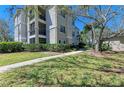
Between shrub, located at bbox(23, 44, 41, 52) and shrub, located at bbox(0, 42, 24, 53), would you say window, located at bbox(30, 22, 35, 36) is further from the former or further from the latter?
shrub, located at bbox(0, 42, 24, 53)

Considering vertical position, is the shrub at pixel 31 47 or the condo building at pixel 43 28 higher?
the condo building at pixel 43 28

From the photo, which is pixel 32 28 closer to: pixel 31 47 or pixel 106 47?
pixel 31 47

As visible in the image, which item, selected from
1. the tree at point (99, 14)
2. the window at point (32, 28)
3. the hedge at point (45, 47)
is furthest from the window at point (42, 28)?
the tree at point (99, 14)

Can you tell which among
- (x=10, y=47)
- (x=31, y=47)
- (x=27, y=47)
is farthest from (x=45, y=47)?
(x=10, y=47)

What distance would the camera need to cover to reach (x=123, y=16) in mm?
16562

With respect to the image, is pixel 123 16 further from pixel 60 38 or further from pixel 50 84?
pixel 50 84

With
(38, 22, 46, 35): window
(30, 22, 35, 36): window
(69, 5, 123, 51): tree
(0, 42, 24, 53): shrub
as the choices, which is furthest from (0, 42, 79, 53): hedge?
(30, 22, 35, 36): window

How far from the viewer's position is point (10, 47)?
17.3 meters

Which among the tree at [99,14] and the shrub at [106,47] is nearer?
the tree at [99,14]

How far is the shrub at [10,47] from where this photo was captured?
55.3 ft

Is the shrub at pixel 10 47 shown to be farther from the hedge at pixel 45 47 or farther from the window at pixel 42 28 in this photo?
the window at pixel 42 28

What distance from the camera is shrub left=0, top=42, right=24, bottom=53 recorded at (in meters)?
16.9

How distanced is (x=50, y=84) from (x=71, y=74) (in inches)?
62.8

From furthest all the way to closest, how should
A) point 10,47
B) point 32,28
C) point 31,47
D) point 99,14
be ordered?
point 32,28 → point 31,47 → point 10,47 → point 99,14
